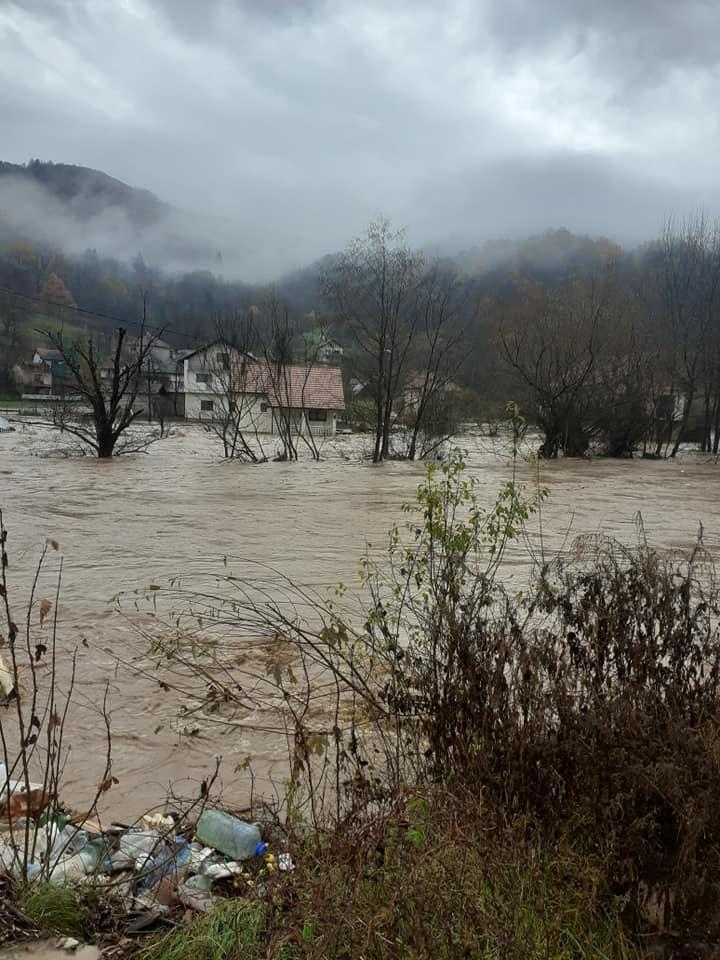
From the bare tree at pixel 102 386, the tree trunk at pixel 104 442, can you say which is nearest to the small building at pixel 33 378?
the bare tree at pixel 102 386

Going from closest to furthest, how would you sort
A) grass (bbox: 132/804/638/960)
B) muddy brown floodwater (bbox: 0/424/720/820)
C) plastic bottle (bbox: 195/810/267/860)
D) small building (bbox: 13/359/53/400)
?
grass (bbox: 132/804/638/960), plastic bottle (bbox: 195/810/267/860), muddy brown floodwater (bbox: 0/424/720/820), small building (bbox: 13/359/53/400)

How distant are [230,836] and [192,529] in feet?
34.4

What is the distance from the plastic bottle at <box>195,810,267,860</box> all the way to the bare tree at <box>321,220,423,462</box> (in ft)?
88.9

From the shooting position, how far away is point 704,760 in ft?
9.82

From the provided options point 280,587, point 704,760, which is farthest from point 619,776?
point 280,587

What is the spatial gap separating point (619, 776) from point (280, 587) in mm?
6748

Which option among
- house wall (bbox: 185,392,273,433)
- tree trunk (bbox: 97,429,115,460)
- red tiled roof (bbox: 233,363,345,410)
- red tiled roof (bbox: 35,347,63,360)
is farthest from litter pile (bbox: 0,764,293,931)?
red tiled roof (bbox: 35,347,63,360)

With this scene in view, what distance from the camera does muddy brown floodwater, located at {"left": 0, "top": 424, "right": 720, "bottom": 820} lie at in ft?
17.2

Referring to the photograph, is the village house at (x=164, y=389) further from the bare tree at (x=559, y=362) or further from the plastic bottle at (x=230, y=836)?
the plastic bottle at (x=230, y=836)

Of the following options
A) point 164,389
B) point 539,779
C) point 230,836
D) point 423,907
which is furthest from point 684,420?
point 164,389

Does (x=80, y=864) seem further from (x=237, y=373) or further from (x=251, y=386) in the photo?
(x=251, y=386)

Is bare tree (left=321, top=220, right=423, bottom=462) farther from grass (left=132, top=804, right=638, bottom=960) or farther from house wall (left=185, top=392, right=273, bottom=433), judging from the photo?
grass (left=132, top=804, right=638, bottom=960)

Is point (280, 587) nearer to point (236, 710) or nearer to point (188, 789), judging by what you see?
point (236, 710)

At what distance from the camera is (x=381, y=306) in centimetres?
3008
